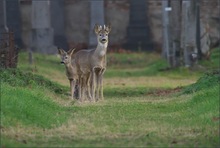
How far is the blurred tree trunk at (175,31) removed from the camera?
112ft

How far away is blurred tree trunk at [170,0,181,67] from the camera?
3403 cm

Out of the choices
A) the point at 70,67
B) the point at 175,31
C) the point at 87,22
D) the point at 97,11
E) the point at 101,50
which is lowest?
the point at 87,22

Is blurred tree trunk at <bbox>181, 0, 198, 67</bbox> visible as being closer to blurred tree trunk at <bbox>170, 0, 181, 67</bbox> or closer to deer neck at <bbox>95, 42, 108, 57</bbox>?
blurred tree trunk at <bbox>170, 0, 181, 67</bbox>

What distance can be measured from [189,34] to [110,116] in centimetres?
1494

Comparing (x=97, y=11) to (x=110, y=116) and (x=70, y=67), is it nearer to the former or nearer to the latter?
(x=70, y=67)

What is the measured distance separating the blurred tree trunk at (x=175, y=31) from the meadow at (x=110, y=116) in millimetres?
7040

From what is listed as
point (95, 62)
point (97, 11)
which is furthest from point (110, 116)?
point (97, 11)

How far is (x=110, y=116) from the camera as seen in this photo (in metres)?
18.1

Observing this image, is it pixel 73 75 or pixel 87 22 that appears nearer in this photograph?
pixel 73 75

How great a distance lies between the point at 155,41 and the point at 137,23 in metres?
1.37

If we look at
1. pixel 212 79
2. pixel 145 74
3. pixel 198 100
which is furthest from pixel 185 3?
pixel 198 100

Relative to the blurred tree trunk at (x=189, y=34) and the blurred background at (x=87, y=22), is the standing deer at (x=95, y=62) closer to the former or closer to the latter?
the blurred tree trunk at (x=189, y=34)

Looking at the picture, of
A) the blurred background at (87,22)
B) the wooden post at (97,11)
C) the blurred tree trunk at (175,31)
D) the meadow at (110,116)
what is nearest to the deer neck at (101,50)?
the meadow at (110,116)

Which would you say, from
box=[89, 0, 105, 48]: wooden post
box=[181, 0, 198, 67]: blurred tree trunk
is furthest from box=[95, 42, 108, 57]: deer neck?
box=[89, 0, 105, 48]: wooden post
